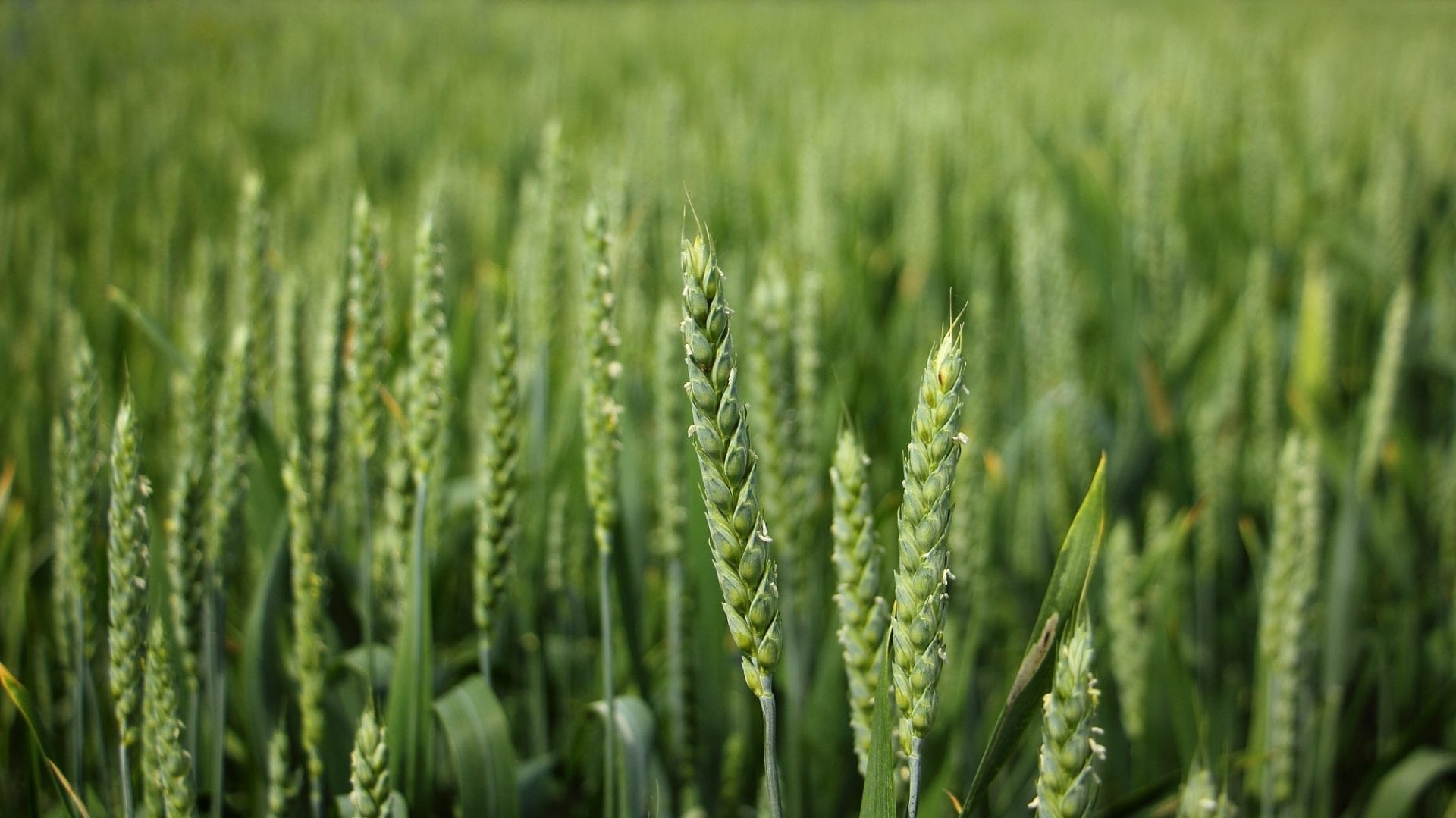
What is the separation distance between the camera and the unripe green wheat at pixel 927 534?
0.43 m

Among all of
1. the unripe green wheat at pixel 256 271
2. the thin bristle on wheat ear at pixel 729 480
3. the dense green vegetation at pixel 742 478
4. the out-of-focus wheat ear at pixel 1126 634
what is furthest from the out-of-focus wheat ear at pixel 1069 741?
the unripe green wheat at pixel 256 271

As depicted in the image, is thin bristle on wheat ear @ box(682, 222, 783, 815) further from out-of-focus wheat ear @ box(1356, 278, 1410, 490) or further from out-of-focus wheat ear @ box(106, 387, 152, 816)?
out-of-focus wheat ear @ box(1356, 278, 1410, 490)

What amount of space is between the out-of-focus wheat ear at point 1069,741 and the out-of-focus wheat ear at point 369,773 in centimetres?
37

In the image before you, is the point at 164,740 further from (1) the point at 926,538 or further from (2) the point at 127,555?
(1) the point at 926,538

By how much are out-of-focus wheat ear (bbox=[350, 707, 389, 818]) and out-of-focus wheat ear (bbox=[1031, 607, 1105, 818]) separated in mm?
367

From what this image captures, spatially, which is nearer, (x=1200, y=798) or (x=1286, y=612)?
(x=1200, y=798)

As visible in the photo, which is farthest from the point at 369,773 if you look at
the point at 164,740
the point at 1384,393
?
the point at 1384,393

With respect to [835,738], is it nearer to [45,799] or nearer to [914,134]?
[45,799]

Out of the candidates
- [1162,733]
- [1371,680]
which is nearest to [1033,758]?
[1162,733]

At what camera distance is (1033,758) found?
1.01 metres

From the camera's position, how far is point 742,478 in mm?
443

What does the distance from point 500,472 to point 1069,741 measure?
0.46 metres

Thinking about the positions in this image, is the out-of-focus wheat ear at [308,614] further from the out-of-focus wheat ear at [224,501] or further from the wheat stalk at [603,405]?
the wheat stalk at [603,405]

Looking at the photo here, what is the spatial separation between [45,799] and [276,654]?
0.36 m
